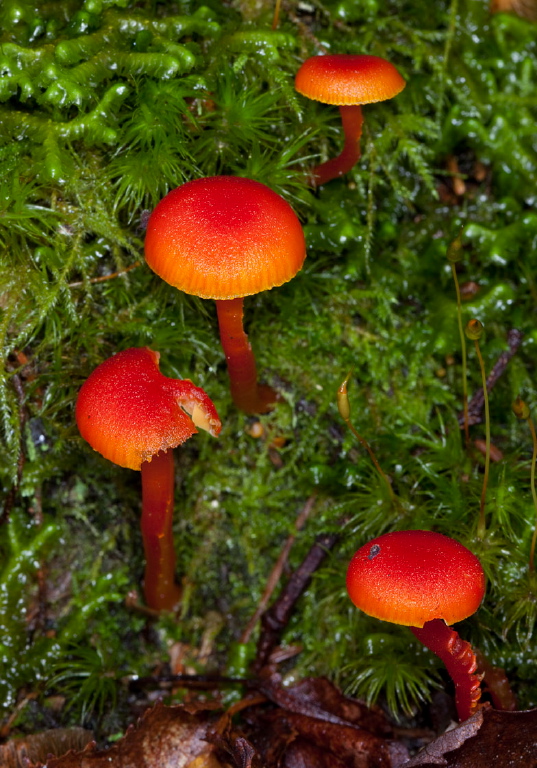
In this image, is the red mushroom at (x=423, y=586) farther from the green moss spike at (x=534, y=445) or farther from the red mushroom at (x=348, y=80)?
the red mushroom at (x=348, y=80)

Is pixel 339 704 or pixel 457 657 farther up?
pixel 457 657

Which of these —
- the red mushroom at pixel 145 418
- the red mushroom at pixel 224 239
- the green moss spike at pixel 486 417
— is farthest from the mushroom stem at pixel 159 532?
the green moss spike at pixel 486 417

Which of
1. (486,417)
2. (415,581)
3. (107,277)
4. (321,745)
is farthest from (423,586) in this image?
(107,277)

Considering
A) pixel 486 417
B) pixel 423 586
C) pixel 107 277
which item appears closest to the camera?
pixel 423 586

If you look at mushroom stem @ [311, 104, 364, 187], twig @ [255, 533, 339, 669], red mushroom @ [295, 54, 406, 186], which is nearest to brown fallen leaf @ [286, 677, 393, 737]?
twig @ [255, 533, 339, 669]

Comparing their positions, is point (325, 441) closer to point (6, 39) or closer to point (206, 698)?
point (206, 698)

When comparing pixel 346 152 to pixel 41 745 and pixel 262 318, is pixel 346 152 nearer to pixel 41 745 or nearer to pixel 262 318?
pixel 262 318
